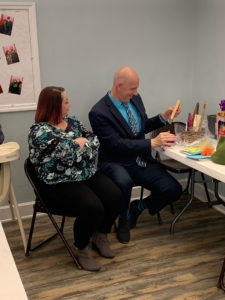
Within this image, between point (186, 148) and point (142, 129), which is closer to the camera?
point (186, 148)

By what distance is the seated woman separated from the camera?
2352 mm

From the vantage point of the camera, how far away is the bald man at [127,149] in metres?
2.74

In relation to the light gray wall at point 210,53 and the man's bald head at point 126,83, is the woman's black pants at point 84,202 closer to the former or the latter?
the man's bald head at point 126,83

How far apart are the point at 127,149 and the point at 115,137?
131 millimetres

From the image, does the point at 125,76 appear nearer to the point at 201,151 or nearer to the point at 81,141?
the point at 81,141

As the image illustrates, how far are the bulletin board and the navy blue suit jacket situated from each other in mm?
615

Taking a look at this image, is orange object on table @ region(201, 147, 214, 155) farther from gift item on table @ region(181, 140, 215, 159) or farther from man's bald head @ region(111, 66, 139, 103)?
man's bald head @ region(111, 66, 139, 103)

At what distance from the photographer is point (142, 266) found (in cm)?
251

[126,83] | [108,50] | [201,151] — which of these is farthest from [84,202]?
[108,50]

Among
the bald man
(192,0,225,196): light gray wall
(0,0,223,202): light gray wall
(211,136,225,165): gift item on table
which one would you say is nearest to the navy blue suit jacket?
the bald man

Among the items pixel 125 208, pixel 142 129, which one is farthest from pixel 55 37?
pixel 125 208

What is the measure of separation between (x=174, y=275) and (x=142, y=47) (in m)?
2.00

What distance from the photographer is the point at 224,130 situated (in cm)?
242

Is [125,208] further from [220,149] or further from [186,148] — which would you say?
[220,149]
